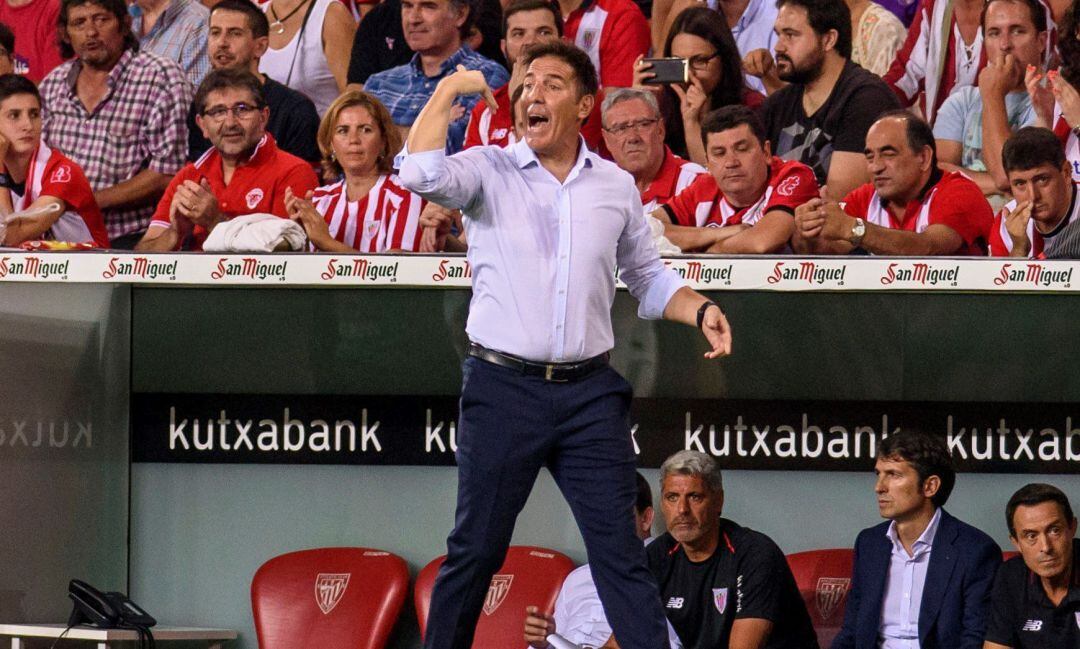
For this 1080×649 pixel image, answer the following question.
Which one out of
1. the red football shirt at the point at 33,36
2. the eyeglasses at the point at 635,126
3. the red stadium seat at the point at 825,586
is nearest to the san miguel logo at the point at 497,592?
the red stadium seat at the point at 825,586

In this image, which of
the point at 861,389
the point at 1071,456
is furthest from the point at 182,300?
the point at 1071,456

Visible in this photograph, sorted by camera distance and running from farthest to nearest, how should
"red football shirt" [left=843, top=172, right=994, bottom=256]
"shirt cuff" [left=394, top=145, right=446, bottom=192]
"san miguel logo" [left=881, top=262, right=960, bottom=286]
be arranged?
"red football shirt" [left=843, top=172, right=994, bottom=256] → "san miguel logo" [left=881, top=262, right=960, bottom=286] → "shirt cuff" [left=394, top=145, right=446, bottom=192]

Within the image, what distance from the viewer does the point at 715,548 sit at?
15.9 feet

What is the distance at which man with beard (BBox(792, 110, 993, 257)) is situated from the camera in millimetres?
5070

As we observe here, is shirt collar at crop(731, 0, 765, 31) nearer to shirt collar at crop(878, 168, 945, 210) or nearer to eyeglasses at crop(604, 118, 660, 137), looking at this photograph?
eyeglasses at crop(604, 118, 660, 137)

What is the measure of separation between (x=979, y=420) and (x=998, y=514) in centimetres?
35

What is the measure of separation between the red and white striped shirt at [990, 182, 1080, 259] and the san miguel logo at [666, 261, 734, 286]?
94cm

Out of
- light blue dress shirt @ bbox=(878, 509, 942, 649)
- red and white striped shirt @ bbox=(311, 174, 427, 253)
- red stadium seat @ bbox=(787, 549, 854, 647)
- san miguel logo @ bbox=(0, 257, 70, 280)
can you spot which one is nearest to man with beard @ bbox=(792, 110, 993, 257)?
light blue dress shirt @ bbox=(878, 509, 942, 649)

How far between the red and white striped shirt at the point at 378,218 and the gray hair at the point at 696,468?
135cm

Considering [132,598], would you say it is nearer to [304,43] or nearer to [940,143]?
[304,43]

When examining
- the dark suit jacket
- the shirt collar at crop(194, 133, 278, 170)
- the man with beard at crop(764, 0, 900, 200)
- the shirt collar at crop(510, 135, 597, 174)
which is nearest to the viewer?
the shirt collar at crop(510, 135, 597, 174)

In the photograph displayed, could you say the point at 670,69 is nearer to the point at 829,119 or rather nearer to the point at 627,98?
the point at 627,98

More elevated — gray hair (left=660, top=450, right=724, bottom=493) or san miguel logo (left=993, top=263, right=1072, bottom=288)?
san miguel logo (left=993, top=263, right=1072, bottom=288)

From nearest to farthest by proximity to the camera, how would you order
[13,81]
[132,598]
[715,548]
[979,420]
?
[715,548] < [979,420] < [132,598] < [13,81]
